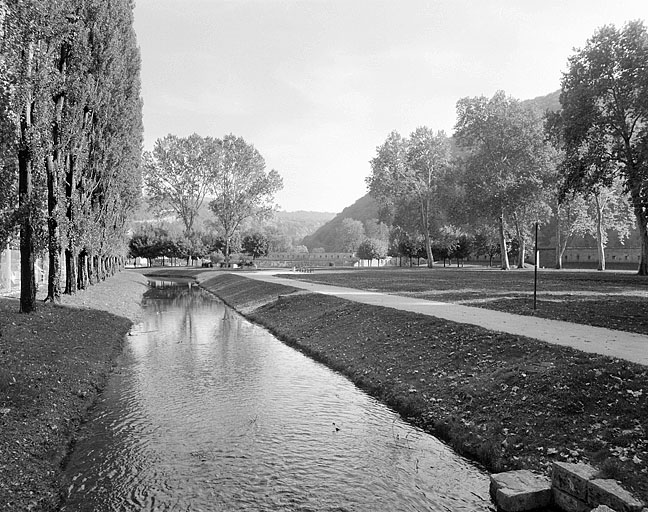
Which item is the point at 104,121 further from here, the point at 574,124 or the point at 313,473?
the point at 574,124

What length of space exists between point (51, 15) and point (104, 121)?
15.7 meters

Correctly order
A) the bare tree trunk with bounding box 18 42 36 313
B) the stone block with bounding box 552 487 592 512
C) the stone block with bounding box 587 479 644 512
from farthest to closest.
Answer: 1. the bare tree trunk with bounding box 18 42 36 313
2. the stone block with bounding box 552 487 592 512
3. the stone block with bounding box 587 479 644 512

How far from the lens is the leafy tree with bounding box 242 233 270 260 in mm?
99062

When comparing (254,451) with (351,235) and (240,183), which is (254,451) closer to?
(240,183)

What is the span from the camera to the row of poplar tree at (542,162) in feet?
106

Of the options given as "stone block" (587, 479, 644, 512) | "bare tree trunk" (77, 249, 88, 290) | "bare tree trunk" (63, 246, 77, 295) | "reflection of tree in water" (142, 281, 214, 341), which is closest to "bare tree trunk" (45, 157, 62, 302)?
"bare tree trunk" (63, 246, 77, 295)

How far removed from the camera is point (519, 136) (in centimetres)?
5075

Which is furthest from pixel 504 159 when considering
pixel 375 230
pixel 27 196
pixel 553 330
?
pixel 375 230

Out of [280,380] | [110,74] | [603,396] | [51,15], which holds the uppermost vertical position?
[110,74]

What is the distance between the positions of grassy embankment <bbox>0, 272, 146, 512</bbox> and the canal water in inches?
15.1

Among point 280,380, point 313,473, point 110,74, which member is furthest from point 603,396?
point 110,74

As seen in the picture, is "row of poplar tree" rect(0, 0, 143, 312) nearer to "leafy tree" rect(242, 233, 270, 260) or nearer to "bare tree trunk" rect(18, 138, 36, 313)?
"bare tree trunk" rect(18, 138, 36, 313)

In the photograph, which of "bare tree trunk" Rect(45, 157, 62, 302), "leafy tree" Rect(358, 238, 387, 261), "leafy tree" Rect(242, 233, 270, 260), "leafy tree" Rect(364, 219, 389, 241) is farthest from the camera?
"leafy tree" Rect(364, 219, 389, 241)

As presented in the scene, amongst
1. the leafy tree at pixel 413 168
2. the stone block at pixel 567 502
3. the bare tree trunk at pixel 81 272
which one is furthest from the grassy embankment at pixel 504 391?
the leafy tree at pixel 413 168
